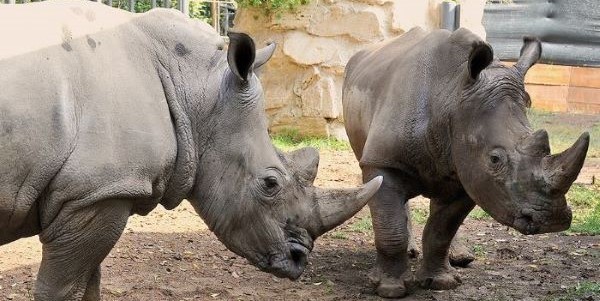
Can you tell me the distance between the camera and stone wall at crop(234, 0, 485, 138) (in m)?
11.8

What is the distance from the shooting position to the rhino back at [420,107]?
5.80 metres

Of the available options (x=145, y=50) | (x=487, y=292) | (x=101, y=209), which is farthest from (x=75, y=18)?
(x=487, y=292)

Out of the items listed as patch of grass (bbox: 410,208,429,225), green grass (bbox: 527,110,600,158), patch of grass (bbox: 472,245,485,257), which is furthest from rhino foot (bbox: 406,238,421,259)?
green grass (bbox: 527,110,600,158)

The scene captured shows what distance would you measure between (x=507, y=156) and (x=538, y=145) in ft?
0.62

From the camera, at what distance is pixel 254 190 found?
14.2 feet

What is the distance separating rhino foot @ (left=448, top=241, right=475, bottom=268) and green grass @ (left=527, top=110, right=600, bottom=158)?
4973 mm

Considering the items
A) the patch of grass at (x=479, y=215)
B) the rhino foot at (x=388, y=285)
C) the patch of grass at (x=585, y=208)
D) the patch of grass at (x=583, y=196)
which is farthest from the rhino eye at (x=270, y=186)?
the patch of grass at (x=583, y=196)

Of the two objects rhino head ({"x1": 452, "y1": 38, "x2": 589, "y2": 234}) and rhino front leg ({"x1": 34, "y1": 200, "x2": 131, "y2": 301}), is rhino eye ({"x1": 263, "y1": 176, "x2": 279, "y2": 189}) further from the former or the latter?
rhino head ({"x1": 452, "y1": 38, "x2": 589, "y2": 234})

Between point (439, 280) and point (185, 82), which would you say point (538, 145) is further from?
point (185, 82)

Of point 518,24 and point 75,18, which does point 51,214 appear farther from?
point 518,24

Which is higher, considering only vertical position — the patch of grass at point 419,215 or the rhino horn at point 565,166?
the rhino horn at point 565,166

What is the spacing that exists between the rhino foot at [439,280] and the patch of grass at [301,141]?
5152 mm

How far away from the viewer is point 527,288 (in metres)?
6.16

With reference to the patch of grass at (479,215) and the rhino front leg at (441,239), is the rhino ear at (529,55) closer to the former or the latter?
the rhino front leg at (441,239)
